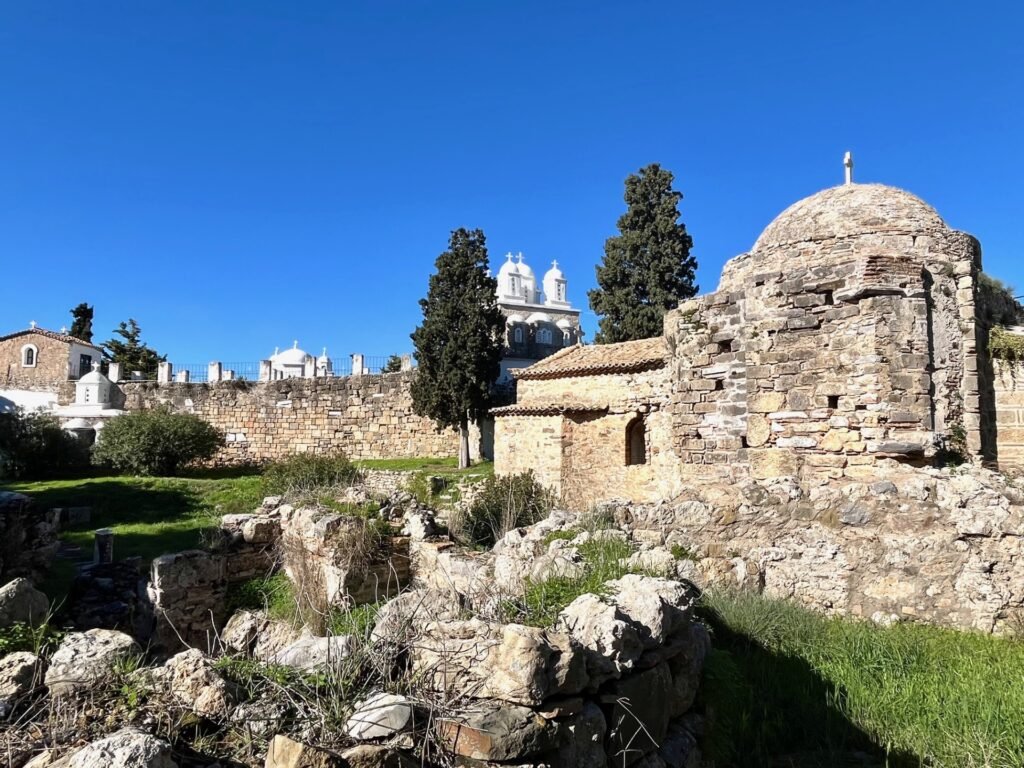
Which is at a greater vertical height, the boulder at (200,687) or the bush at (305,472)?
the boulder at (200,687)

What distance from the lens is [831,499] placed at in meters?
5.20

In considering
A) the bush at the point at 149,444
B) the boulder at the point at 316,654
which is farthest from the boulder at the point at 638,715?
the bush at the point at 149,444

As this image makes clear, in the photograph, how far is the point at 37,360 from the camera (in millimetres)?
32781

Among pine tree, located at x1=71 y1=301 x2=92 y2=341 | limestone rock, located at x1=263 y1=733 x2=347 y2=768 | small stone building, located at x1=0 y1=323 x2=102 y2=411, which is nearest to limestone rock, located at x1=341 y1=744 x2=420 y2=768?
limestone rock, located at x1=263 y1=733 x2=347 y2=768

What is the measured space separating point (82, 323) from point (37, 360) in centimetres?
1112

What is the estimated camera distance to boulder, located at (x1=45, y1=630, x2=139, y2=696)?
2258 millimetres

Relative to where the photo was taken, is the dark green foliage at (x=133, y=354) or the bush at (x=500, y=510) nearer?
the bush at (x=500, y=510)

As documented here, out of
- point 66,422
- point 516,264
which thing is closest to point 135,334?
point 66,422

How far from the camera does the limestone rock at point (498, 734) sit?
208 centimetres

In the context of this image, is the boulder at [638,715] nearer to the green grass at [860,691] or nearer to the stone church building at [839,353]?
the green grass at [860,691]

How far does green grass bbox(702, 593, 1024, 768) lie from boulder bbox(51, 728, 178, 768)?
2539 mm

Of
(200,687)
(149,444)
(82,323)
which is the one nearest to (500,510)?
(200,687)

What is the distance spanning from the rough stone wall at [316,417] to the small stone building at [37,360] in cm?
622

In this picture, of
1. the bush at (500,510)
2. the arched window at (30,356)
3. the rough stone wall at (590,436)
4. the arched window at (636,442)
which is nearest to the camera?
the bush at (500,510)
